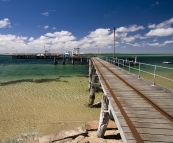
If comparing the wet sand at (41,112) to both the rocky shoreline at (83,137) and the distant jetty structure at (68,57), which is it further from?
the distant jetty structure at (68,57)

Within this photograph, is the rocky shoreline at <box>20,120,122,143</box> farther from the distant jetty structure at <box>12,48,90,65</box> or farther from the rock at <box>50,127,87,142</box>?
the distant jetty structure at <box>12,48,90,65</box>

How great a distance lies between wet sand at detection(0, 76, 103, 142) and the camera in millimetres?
8609

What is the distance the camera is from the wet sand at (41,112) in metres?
8.61

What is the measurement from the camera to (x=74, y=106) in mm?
11867

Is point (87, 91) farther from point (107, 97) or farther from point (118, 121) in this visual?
point (118, 121)

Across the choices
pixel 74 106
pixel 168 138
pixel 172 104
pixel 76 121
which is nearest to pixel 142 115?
pixel 168 138

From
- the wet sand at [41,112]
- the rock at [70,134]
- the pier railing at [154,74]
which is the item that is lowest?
the wet sand at [41,112]

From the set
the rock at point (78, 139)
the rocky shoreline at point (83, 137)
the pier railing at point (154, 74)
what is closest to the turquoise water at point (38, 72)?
the pier railing at point (154, 74)

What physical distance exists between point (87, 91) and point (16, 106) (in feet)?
22.7

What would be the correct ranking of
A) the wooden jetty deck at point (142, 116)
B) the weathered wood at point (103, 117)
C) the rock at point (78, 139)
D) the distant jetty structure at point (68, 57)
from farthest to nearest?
1. the distant jetty structure at point (68, 57)
2. the rock at point (78, 139)
3. the weathered wood at point (103, 117)
4. the wooden jetty deck at point (142, 116)

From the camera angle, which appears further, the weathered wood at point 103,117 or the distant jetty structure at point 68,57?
the distant jetty structure at point 68,57

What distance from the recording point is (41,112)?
1087 centimetres

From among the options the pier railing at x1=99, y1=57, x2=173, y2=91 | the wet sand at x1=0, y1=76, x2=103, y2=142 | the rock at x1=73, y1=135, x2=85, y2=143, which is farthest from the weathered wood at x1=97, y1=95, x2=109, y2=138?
the wet sand at x1=0, y1=76, x2=103, y2=142

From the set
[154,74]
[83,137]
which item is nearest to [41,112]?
[83,137]
